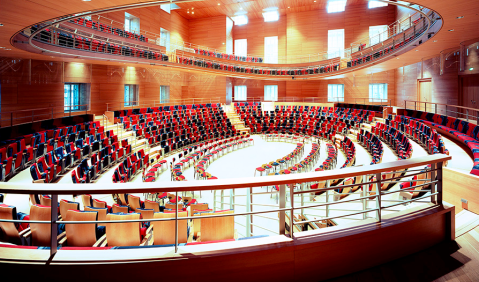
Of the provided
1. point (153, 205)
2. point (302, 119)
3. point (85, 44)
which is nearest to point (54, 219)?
point (153, 205)

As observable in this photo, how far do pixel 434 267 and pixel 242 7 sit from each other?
68.8ft

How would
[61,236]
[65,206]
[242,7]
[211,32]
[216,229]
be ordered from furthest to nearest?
[211,32], [242,7], [65,206], [61,236], [216,229]

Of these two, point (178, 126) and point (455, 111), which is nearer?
point (455, 111)

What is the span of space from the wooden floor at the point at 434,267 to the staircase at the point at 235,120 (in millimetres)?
14278

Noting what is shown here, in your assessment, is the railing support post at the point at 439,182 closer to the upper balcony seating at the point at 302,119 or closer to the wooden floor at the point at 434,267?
the wooden floor at the point at 434,267

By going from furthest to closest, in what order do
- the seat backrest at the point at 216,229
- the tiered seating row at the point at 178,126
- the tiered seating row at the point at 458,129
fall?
the tiered seating row at the point at 178,126
the tiered seating row at the point at 458,129
the seat backrest at the point at 216,229

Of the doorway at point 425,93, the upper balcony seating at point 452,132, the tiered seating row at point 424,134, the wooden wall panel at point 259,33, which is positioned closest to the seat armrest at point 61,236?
Answer: the upper balcony seating at point 452,132

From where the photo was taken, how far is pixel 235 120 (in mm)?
17469

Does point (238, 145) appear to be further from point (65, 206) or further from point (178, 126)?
point (65, 206)

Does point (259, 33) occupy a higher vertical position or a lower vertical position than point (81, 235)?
higher

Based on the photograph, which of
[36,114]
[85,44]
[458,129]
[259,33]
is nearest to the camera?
[458,129]

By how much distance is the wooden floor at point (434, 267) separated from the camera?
178cm

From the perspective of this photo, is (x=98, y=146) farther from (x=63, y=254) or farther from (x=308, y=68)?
(x=308, y=68)

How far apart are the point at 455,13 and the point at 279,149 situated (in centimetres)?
829
